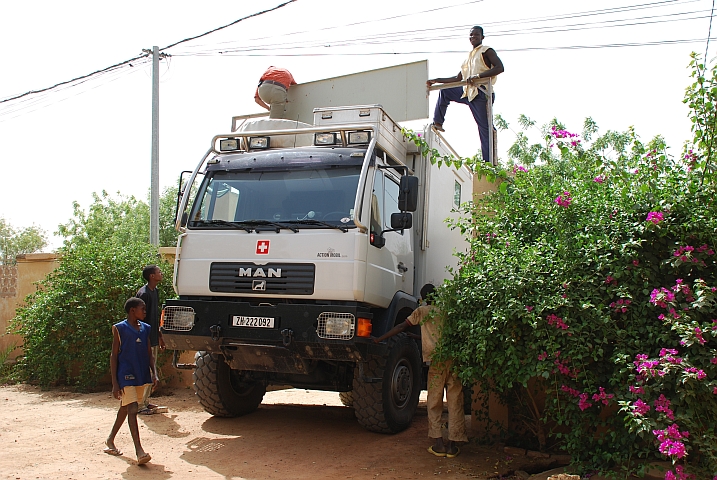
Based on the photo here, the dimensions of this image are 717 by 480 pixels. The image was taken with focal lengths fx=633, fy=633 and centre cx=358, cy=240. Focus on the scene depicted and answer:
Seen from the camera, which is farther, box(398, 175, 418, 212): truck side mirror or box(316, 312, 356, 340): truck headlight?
box(398, 175, 418, 212): truck side mirror

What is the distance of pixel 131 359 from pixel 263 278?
1.38 metres

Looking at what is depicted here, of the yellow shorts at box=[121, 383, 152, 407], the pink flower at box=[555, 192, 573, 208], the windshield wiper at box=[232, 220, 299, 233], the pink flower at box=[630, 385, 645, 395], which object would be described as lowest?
the yellow shorts at box=[121, 383, 152, 407]

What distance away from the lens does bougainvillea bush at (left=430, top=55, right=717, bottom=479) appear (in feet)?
14.4

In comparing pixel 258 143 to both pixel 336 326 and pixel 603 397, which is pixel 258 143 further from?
pixel 603 397

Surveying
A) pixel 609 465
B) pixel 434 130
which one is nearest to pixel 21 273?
pixel 434 130

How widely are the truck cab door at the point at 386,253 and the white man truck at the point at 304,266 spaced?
2 centimetres

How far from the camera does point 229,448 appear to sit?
622 centimetres

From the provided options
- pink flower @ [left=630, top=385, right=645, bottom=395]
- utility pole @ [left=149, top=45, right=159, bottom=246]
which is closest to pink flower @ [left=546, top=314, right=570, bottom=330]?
pink flower @ [left=630, top=385, right=645, bottom=395]

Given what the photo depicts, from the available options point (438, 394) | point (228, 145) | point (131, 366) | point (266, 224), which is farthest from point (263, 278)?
point (438, 394)

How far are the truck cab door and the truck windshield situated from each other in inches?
12.8

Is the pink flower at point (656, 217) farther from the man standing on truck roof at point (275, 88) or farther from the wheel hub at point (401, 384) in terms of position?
the man standing on truck roof at point (275, 88)

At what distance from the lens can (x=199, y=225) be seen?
649 centimetres

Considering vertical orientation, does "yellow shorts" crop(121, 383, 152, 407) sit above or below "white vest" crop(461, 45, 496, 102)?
below

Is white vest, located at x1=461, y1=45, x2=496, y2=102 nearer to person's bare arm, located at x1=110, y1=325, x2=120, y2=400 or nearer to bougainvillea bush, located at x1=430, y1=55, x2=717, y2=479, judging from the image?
bougainvillea bush, located at x1=430, y1=55, x2=717, y2=479
